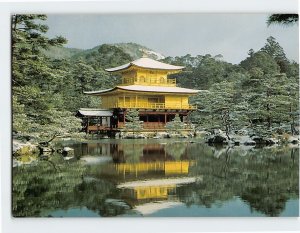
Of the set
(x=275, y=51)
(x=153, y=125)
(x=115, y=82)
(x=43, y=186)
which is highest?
(x=275, y=51)

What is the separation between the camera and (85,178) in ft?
17.4

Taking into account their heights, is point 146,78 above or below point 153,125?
above

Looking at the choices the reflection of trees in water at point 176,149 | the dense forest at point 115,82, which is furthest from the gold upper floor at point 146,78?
the reflection of trees in water at point 176,149

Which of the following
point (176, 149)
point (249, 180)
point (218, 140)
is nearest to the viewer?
point (249, 180)

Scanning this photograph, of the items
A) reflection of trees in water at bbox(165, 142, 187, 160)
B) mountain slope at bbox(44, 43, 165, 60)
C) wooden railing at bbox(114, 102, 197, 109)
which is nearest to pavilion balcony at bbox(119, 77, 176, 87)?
wooden railing at bbox(114, 102, 197, 109)

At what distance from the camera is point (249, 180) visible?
5371 millimetres

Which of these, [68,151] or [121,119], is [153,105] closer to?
[121,119]

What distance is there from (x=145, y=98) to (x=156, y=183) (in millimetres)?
1071

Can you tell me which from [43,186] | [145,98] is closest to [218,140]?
[145,98]

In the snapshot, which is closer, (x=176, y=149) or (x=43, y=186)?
(x=43, y=186)

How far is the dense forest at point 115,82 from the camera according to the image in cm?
532

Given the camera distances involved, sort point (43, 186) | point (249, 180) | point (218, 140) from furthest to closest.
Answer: point (218, 140) < point (249, 180) < point (43, 186)

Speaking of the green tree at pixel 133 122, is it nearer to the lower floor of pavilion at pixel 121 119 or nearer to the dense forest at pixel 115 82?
the lower floor of pavilion at pixel 121 119

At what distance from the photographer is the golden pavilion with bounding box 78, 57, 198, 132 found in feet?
18.4
